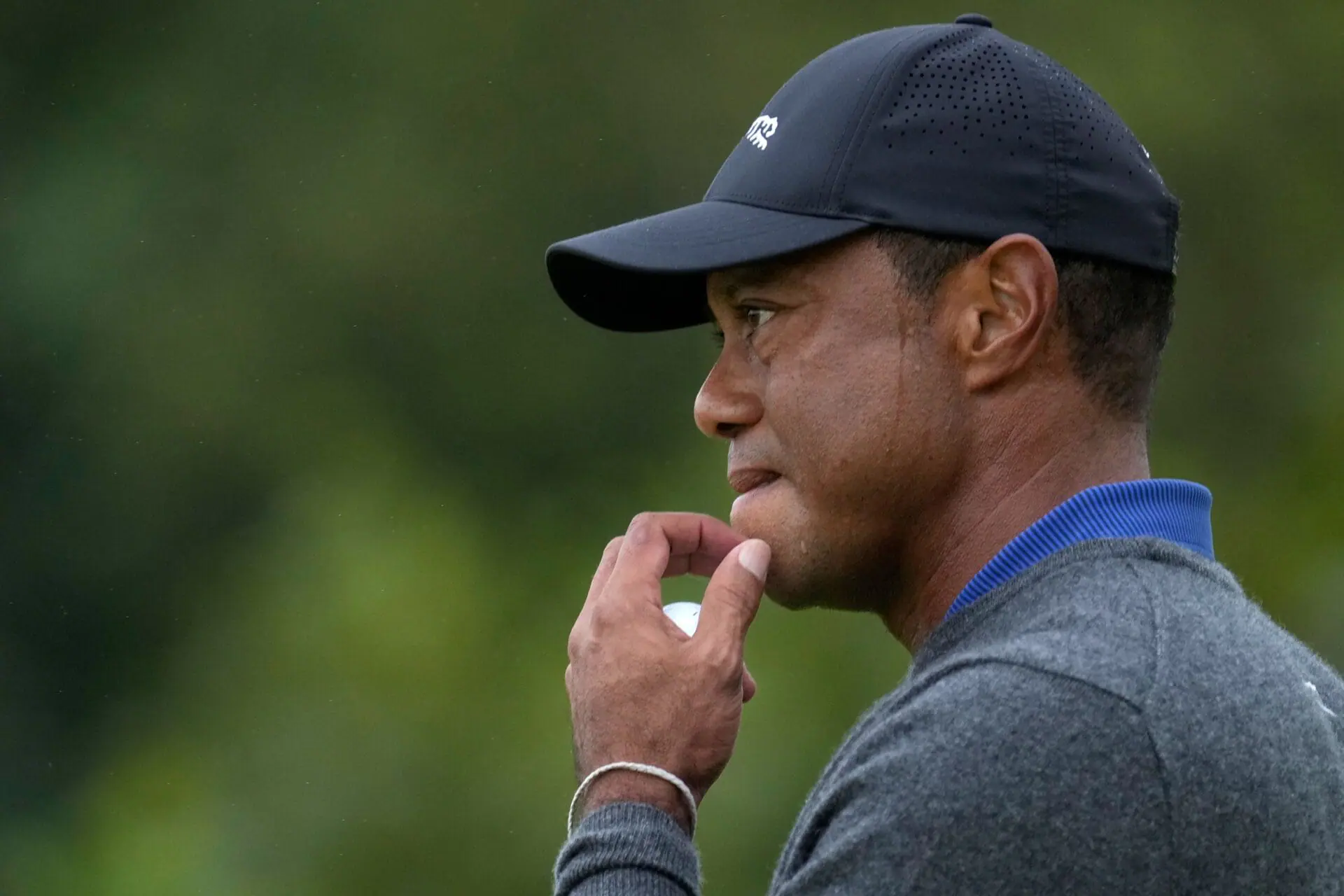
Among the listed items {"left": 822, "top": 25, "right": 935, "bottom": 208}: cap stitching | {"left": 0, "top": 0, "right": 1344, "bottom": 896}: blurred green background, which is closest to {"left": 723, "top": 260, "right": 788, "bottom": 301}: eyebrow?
{"left": 822, "top": 25, "right": 935, "bottom": 208}: cap stitching

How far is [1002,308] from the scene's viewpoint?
192 cm

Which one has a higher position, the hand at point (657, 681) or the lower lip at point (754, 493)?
the lower lip at point (754, 493)

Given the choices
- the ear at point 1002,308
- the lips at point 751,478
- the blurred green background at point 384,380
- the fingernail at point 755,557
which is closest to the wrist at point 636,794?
the fingernail at point 755,557

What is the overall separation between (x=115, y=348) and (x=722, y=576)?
8088 mm

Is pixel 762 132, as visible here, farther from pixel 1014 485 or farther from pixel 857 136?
pixel 1014 485

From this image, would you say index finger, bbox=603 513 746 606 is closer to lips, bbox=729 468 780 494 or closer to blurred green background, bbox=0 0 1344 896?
lips, bbox=729 468 780 494

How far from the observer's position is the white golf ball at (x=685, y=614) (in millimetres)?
1992

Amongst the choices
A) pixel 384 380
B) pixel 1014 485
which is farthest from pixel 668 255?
pixel 384 380

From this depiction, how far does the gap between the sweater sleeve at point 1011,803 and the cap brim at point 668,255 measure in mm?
565

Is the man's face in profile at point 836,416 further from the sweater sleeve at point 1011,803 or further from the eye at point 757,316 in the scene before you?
the sweater sleeve at point 1011,803

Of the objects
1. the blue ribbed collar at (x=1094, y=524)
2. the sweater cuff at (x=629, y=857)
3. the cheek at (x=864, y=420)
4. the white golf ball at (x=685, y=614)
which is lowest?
the sweater cuff at (x=629, y=857)

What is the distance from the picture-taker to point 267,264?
9609 millimetres

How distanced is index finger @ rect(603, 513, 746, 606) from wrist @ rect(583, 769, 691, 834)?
22 cm

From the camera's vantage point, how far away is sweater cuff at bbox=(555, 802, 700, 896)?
168cm
